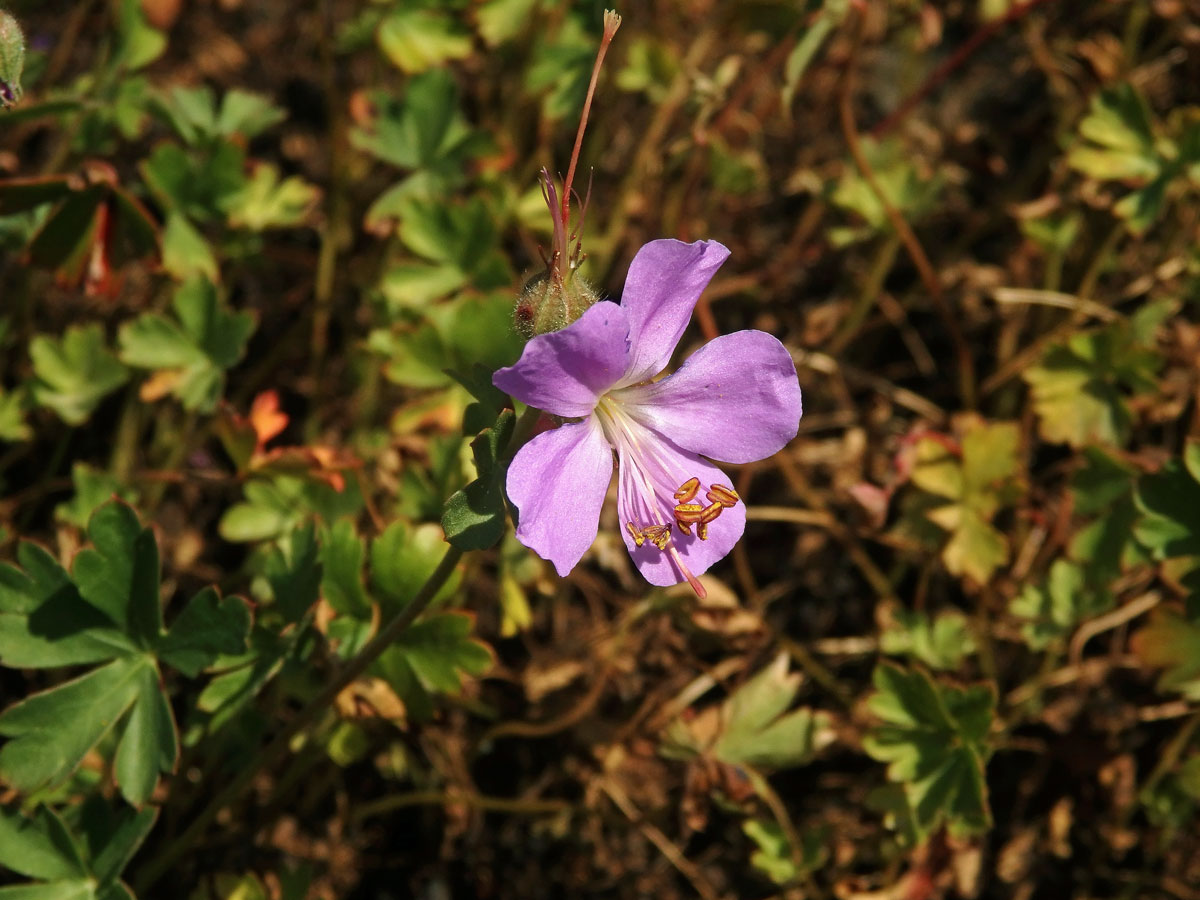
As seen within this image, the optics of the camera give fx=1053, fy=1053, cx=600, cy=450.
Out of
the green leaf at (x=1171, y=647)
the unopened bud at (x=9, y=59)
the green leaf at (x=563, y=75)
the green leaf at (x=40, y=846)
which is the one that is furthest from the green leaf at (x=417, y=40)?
the green leaf at (x=1171, y=647)

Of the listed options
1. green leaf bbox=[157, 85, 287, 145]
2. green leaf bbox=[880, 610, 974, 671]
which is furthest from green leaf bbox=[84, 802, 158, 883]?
green leaf bbox=[157, 85, 287, 145]

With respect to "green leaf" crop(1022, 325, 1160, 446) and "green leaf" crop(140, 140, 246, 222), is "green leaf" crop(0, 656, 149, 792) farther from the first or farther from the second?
"green leaf" crop(1022, 325, 1160, 446)

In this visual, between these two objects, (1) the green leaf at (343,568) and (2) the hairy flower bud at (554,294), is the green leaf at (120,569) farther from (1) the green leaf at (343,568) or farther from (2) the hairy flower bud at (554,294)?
(2) the hairy flower bud at (554,294)

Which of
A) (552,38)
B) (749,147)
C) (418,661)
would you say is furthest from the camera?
(749,147)

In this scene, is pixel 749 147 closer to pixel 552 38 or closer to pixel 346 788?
Answer: pixel 552 38

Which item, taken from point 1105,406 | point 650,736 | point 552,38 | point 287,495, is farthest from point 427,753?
point 552,38

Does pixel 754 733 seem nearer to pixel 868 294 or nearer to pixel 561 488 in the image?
pixel 561 488
